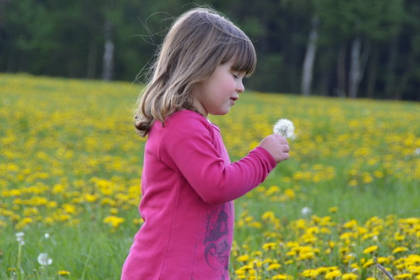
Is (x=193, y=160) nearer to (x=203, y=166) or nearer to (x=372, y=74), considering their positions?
(x=203, y=166)

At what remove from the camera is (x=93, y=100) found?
51.1ft

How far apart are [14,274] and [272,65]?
130 ft

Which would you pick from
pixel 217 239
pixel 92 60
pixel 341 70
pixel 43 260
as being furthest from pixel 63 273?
pixel 92 60

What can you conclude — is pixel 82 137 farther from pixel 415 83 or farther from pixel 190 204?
pixel 415 83

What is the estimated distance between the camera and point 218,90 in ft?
6.00

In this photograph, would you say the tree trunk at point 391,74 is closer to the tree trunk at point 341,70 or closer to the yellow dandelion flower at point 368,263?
the tree trunk at point 341,70

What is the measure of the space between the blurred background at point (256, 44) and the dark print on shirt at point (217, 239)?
3467cm

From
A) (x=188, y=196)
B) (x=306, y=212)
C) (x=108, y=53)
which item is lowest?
(x=306, y=212)

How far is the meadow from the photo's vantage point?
283 cm

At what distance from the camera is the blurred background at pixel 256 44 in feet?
125

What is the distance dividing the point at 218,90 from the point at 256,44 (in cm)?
3967

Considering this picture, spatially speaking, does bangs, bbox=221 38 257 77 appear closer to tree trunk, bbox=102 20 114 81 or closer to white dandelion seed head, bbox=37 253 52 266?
white dandelion seed head, bbox=37 253 52 266

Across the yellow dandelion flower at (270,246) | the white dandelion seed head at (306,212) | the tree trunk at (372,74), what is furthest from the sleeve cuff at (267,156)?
the tree trunk at (372,74)

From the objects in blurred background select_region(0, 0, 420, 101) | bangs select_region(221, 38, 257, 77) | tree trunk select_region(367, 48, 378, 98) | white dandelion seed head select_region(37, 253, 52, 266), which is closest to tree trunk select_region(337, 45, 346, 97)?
blurred background select_region(0, 0, 420, 101)
